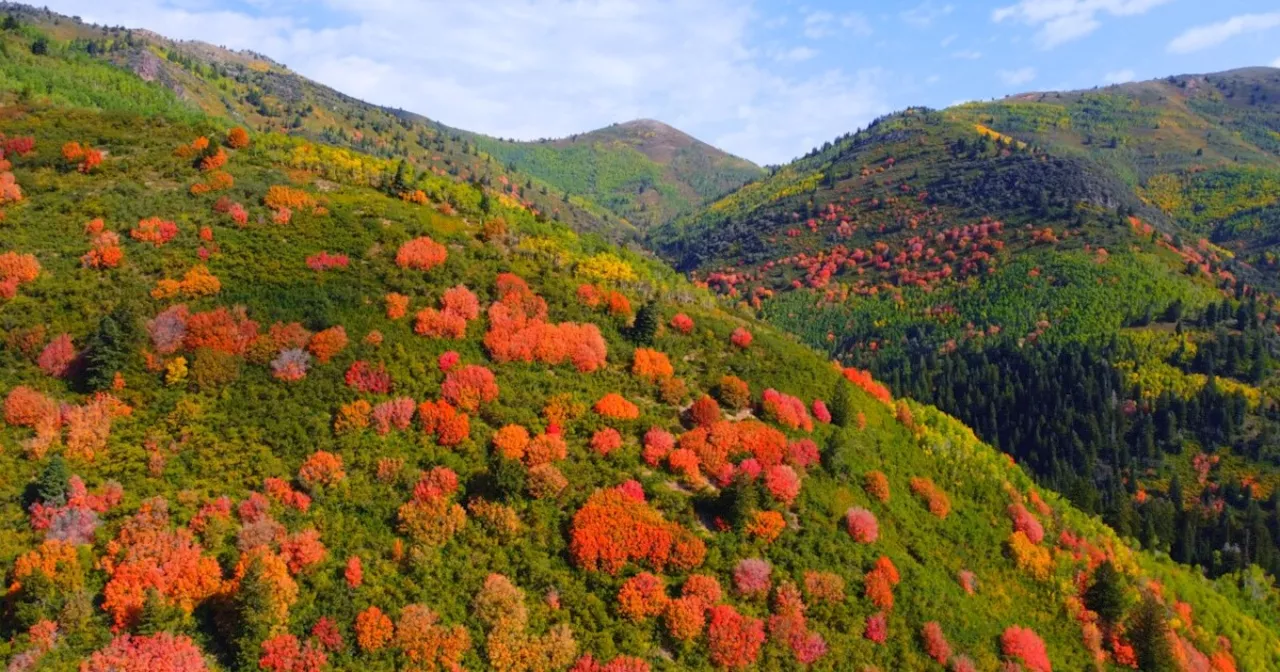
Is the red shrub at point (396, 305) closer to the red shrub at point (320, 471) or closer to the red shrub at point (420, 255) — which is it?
the red shrub at point (420, 255)

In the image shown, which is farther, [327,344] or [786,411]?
[786,411]

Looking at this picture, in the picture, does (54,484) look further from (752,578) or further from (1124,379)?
(1124,379)

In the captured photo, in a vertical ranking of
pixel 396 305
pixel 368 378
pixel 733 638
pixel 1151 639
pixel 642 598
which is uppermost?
pixel 396 305

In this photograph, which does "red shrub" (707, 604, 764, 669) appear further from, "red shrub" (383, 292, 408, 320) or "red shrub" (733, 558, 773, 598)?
"red shrub" (383, 292, 408, 320)

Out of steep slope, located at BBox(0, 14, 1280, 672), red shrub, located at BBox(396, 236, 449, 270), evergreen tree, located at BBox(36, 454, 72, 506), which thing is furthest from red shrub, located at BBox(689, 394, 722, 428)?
evergreen tree, located at BBox(36, 454, 72, 506)

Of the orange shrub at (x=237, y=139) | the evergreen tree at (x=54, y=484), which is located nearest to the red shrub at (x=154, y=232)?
the orange shrub at (x=237, y=139)

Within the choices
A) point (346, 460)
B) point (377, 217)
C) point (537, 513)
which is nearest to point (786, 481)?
point (537, 513)

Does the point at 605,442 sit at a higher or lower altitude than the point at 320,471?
higher

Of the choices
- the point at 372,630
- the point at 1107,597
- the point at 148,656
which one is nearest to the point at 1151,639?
the point at 1107,597
